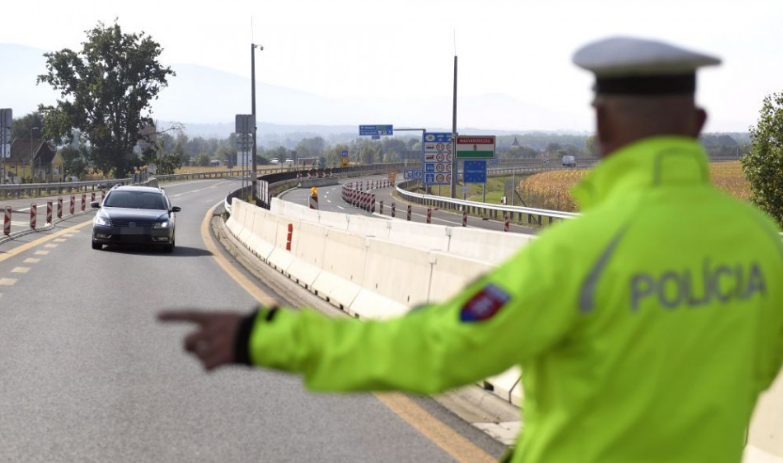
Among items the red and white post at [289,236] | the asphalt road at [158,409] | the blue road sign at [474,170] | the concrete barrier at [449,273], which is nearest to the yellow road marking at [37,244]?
the red and white post at [289,236]

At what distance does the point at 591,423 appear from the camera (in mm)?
2281

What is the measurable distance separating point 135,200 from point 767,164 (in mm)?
36487

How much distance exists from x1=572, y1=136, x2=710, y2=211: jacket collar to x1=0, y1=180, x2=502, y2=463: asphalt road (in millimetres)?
4743

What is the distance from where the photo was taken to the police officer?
2207 millimetres

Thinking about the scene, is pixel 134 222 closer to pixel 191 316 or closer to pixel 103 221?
pixel 103 221

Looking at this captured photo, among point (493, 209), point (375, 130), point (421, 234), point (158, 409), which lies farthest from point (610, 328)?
point (375, 130)

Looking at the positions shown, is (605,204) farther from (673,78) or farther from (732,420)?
(732,420)

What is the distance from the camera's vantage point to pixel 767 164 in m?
53.8

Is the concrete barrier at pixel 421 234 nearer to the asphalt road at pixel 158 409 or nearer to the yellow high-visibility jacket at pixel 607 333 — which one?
the asphalt road at pixel 158 409

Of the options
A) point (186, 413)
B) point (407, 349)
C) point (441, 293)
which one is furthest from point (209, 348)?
point (441, 293)

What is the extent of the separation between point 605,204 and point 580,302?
0.79ft

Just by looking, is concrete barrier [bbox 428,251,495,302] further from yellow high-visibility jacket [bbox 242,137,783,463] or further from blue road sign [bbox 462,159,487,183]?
blue road sign [bbox 462,159,487,183]

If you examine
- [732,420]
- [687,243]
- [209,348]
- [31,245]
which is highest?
[687,243]

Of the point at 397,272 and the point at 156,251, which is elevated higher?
the point at 397,272
